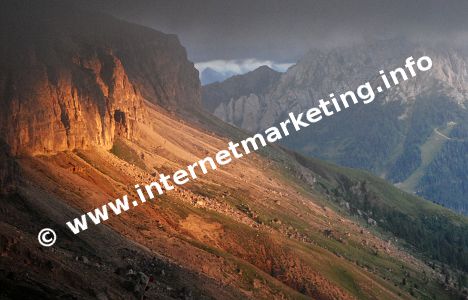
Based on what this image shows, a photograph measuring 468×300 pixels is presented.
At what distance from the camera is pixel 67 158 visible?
143 m

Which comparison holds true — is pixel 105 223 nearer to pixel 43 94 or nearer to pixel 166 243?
pixel 166 243

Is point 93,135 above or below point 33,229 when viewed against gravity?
above

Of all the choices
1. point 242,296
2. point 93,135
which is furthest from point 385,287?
point 93,135

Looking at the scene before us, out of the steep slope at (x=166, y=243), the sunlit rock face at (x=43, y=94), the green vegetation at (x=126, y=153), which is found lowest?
the steep slope at (x=166, y=243)

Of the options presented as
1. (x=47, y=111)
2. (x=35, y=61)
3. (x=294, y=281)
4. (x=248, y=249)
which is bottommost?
(x=294, y=281)

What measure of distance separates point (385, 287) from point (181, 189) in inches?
2194

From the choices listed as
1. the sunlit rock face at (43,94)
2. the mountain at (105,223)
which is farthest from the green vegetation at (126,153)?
the sunlit rock face at (43,94)

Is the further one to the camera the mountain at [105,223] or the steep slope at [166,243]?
the steep slope at [166,243]

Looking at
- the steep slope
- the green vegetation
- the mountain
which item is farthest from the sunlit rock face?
the steep slope

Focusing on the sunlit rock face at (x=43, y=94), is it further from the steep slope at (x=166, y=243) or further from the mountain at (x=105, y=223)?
the steep slope at (x=166, y=243)

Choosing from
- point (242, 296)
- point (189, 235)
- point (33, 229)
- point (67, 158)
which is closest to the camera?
point (33, 229)

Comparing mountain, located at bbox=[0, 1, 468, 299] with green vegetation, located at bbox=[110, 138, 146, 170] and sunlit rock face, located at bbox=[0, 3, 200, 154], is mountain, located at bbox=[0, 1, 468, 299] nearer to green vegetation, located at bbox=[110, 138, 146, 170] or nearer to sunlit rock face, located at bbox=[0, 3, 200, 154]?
sunlit rock face, located at bbox=[0, 3, 200, 154]

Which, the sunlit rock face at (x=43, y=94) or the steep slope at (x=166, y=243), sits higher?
the sunlit rock face at (x=43, y=94)

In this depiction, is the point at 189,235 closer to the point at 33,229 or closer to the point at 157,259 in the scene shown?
the point at 157,259
